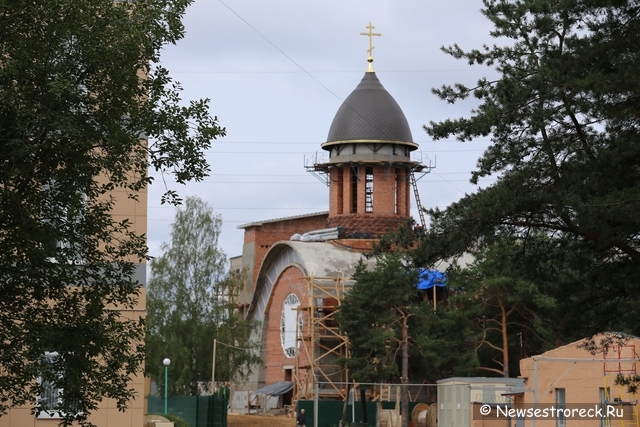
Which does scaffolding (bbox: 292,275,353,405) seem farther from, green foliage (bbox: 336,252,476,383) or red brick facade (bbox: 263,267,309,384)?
green foliage (bbox: 336,252,476,383)

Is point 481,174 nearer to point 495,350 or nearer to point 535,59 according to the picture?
point 535,59

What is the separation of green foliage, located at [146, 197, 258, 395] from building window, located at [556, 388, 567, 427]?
1082 inches

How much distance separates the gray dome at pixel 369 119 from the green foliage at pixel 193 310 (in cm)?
1045

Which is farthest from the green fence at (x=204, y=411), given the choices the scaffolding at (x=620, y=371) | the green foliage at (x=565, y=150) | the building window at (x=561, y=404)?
the green foliage at (x=565, y=150)

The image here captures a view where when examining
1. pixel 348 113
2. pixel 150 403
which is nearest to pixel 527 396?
pixel 150 403

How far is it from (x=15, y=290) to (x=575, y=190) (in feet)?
27.9

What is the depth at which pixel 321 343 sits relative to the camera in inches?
2228

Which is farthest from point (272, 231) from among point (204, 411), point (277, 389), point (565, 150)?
point (565, 150)

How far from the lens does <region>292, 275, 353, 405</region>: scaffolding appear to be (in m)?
55.3

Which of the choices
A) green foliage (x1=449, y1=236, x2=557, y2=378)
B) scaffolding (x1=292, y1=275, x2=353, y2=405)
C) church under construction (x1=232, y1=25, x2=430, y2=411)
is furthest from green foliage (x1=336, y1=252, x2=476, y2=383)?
church under construction (x1=232, y1=25, x2=430, y2=411)

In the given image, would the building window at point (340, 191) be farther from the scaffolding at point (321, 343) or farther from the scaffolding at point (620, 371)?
the scaffolding at point (620, 371)

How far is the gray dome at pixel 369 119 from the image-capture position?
203 feet

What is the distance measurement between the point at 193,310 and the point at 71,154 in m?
43.6

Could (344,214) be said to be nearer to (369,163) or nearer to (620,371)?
(369,163)
